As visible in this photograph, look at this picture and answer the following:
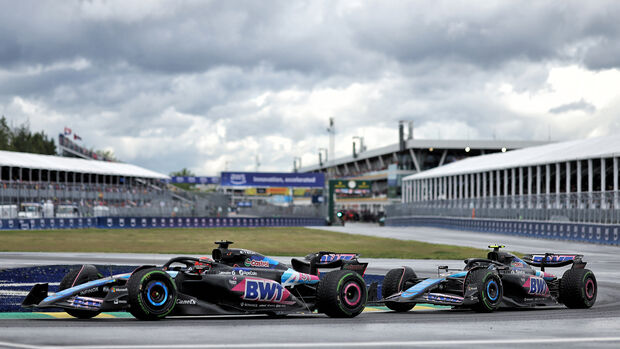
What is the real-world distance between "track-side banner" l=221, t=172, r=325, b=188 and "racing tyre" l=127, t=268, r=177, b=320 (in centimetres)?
7136

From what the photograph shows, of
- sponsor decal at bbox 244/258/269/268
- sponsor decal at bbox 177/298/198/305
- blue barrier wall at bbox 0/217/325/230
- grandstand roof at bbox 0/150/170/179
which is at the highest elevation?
grandstand roof at bbox 0/150/170/179

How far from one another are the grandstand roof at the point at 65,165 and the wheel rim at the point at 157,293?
61238 millimetres

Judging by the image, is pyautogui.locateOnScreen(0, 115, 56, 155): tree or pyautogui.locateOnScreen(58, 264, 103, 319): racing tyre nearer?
pyautogui.locateOnScreen(58, 264, 103, 319): racing tyre

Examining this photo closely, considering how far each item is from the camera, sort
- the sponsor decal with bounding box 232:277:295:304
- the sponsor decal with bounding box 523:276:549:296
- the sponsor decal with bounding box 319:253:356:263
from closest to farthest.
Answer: the sponsor decal with bounding box 232:277:295:304 → the sponsor decal with bounding box 319:253:356:263 → the sponsor decal with bounding box 523:276:549:296

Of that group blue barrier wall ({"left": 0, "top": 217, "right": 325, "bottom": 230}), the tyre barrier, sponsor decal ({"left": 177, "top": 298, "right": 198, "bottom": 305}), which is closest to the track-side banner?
blue barrier wall ({"left": 0, "top": 217, "right": 325, "bottom": 230})

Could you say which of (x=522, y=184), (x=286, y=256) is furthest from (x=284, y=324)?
(x=522, y=184)

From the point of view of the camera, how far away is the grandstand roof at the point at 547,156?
166 ft

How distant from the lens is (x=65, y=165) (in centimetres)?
8019

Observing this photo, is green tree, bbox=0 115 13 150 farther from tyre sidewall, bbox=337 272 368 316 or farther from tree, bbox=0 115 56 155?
tyre sidewall, bbox=337 272 368 316

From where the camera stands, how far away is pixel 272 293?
11984mm

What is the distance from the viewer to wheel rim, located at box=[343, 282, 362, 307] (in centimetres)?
1203

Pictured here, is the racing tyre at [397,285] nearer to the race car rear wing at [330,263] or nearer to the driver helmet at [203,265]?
the race car rear wing at [330,263]

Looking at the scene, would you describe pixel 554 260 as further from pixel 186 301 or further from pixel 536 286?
pixel 186 301

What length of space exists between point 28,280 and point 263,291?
882 cm
